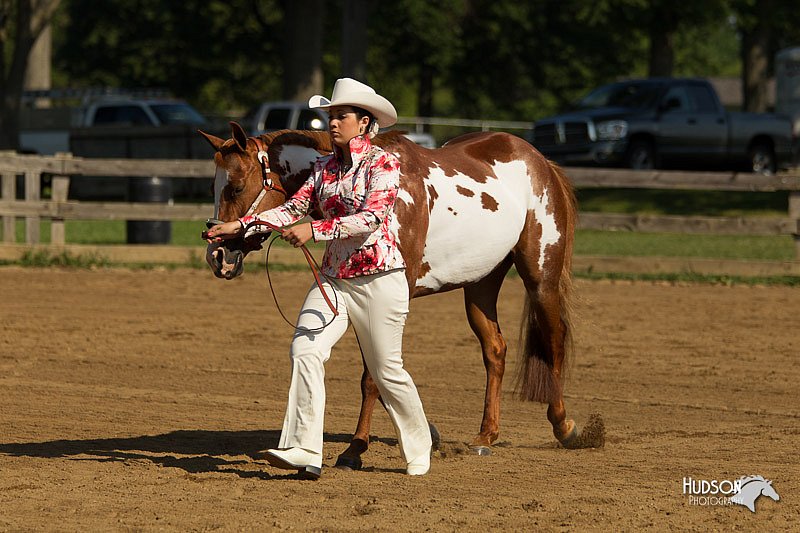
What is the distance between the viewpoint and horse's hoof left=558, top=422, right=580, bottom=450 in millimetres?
6957

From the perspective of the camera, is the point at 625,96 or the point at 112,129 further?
the point at 112,129

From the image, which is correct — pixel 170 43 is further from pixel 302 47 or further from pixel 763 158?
pixel 763 158

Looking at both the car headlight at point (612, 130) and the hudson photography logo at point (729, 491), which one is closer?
the hudson photography logo at point (729, 491)

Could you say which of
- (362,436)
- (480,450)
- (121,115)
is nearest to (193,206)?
(480,450)

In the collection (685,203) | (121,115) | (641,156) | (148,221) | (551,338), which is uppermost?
(121,115)

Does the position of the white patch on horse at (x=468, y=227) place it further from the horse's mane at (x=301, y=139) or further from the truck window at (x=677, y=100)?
the truck window at (x=677, y=100)

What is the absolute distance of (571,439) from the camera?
6.96 m

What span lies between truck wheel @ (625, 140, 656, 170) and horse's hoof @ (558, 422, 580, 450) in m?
17.8

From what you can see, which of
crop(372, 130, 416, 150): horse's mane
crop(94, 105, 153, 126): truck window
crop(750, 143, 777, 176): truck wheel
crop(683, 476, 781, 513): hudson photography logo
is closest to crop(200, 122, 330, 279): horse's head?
crop(372, 130, 416, 150): horse's mane

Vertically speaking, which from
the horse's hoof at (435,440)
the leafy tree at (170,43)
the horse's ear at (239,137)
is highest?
the leafy tree at (170,43)

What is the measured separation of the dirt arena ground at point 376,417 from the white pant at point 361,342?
326mm

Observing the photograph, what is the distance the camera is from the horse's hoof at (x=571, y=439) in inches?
274

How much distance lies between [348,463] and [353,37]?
75.2 feet

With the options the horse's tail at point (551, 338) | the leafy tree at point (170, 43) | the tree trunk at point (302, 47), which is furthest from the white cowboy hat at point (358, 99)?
the leafy tree at point (170, 43)
